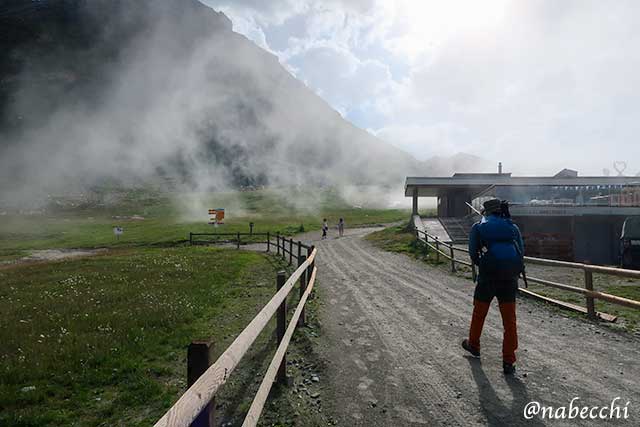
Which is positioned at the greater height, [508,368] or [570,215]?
[570,215]

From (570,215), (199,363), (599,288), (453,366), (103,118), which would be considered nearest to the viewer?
(199,363)

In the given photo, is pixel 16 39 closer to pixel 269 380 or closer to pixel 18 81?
pixel 18 81

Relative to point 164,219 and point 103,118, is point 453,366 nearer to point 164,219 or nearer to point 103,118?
point 164,219

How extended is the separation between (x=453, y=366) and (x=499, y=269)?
1620 millimetres

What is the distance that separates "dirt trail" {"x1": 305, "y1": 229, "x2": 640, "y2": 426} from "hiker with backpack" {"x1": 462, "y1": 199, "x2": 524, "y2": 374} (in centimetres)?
42

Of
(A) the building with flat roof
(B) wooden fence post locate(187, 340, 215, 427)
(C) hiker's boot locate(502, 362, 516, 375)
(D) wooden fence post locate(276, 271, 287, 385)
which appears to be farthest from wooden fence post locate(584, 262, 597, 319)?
(A) the building with flat roof

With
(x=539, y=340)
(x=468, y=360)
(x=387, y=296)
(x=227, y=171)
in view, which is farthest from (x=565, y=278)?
(x=227, y=171)

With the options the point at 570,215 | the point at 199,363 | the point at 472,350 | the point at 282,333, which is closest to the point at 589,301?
the point at 472,350

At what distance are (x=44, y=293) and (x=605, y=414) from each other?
14.6 meters

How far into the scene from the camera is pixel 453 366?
5.39 meters

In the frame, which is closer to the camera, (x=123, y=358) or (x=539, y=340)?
(x=123, y=358)

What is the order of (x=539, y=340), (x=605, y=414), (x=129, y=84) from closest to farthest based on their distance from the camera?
(x=605, y=414)
(x=539, y=340)
(x=129, y=84)

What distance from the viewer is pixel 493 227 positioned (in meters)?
5.41

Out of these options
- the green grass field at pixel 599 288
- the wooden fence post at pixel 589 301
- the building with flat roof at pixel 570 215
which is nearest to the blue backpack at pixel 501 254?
the green grass field at pixel 599 288
